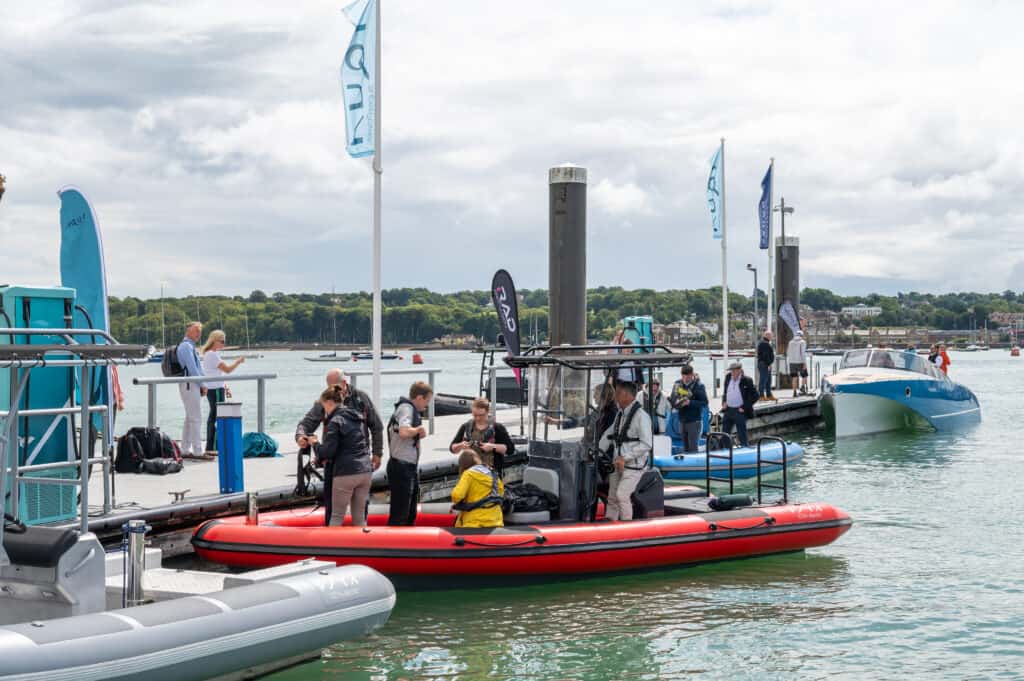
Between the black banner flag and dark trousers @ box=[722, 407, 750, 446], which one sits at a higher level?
the black banner flag

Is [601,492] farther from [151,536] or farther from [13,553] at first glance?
[13,553]

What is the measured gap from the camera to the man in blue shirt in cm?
1279

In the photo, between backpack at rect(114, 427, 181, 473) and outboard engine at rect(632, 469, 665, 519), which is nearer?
outboard engine at rect(632, 469, 665, 519)

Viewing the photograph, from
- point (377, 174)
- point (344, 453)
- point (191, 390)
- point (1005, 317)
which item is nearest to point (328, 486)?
point (344, 453)

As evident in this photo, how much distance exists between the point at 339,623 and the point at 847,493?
11497 millimetres

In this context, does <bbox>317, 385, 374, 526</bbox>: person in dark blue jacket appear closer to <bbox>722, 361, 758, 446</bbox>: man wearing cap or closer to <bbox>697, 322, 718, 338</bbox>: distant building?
<bbox>722, 361, 758, 446</bbox>: man wearing cap

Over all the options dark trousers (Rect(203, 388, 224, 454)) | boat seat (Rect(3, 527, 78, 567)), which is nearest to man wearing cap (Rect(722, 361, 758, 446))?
dark trousers (Rect(203, 388, 224, 454))

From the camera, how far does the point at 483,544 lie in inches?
373

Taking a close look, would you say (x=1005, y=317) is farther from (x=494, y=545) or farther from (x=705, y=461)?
(x=494, y=545)

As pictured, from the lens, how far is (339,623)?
23.7 feet

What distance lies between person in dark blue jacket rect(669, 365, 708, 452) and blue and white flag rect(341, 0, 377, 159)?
5.97m

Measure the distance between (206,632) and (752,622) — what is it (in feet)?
16.0

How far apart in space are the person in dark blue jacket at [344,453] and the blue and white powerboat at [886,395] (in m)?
17.8

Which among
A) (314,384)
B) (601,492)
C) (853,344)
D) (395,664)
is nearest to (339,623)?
(395,664)
